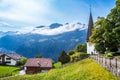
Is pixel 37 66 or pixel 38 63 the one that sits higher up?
pixel 38 63

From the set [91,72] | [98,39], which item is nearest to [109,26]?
[98,39]

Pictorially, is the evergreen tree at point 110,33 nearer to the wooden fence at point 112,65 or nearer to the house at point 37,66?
the wooden fence at point 112,65

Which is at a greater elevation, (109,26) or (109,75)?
(109,26)

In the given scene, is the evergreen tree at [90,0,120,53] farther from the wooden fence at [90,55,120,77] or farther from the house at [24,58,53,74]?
the house at [24,58,53,74]

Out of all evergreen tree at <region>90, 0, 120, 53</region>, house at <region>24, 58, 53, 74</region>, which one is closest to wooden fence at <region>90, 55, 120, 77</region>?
evergreen tree at <region>90, 0, 120, 53</region>

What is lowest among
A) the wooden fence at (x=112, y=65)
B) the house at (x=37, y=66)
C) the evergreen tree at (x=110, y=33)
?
the house at (x=37, y=66)

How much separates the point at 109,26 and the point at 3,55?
113286 millimetres

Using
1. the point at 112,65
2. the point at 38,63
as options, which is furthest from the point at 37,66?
the point at 112,65

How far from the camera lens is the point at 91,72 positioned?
4269cm

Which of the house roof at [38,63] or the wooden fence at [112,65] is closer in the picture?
the wooden fence at [112,65]

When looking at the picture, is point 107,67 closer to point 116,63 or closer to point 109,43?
point 116,63

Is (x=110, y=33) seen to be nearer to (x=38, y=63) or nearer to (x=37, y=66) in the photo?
(x=37, y=66)

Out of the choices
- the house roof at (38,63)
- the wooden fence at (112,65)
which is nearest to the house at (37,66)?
the house roof at (38,63)

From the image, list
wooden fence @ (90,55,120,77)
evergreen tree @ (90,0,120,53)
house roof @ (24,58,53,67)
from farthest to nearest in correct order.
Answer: house roof @ (24,58,53,67) < evergreen tree @ (90,0,120,53) < wooden fence @ (90,55,120,77)
